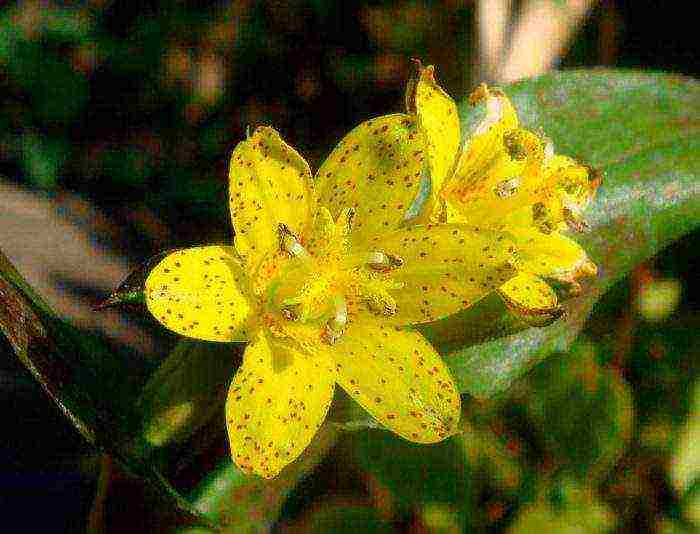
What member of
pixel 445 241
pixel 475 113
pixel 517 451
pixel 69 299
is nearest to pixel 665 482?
pixel 517 451

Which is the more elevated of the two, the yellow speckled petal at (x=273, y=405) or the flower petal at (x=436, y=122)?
the flower petal at (x=436, y=122)

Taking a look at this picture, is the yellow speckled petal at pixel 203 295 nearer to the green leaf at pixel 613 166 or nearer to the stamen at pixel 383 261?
the stamen at pixel 383 261

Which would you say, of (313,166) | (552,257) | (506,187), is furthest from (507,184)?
(313,166)

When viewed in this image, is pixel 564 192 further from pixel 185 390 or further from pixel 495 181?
pixel 185 390

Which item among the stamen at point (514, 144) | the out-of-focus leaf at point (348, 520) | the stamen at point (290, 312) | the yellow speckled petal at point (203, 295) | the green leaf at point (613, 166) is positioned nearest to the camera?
the yellow speckled petal at point (203, 295)

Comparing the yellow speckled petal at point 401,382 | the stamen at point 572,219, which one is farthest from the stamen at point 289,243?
the stamen at point 572,219

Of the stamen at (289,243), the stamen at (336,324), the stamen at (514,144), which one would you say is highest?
the stamen at (514,144)

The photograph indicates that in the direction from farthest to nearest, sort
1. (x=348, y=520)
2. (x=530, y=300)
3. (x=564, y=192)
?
(x=348, y=520)
(x=564, y=192)
(x=530, y=300)

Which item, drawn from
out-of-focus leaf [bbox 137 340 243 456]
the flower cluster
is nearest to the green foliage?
out-of-focus leaf [bbox 137 340 243 456]
